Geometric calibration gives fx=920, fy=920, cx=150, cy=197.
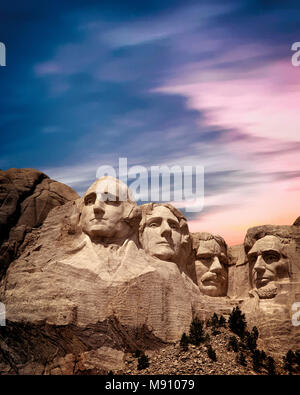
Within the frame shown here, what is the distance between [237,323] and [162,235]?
3191 mm

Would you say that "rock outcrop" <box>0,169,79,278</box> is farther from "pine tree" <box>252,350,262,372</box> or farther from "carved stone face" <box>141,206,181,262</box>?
"pine tree" <box>252,350,262,372</box>

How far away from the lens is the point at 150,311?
22969mm

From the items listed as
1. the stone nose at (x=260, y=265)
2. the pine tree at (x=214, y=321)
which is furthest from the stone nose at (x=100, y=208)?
the stone nose at (x=260, y=265)

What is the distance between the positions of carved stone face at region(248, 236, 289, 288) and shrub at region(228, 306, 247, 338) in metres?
1.54

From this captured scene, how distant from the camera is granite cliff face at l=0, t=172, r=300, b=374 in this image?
72.4ft

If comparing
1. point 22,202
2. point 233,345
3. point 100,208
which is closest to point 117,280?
point 100,208

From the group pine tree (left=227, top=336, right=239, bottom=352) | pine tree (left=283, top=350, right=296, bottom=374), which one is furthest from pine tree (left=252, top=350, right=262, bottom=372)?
pine tree (left=283, top=350, right=296, bottom=374)

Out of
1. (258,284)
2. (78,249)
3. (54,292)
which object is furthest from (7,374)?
(258,284)

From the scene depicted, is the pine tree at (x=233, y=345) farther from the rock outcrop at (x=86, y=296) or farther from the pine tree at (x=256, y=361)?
the rock outcrop at (x=86, y=296)

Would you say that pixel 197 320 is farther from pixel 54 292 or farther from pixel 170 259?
pixel 54 292

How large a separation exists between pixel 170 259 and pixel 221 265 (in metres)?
2.24

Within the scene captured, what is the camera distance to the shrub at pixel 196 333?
2294cm

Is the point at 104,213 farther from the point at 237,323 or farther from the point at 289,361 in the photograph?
the point at 289,361
